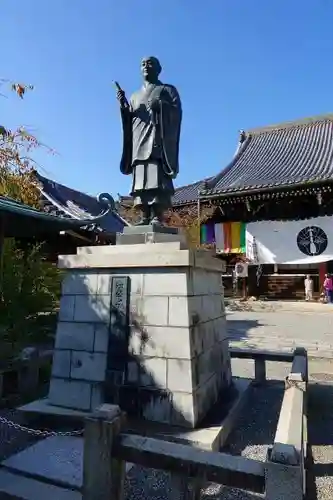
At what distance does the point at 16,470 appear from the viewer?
316cm

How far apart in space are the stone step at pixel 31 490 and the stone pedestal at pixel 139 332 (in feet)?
3.41

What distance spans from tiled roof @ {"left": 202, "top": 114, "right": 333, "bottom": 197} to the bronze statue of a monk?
1230 cm

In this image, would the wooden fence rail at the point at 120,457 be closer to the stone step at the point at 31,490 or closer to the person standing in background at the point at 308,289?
the stone step at the point at 31,490

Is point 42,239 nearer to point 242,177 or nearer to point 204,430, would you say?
point 204,430

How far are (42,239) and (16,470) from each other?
600 centimetres

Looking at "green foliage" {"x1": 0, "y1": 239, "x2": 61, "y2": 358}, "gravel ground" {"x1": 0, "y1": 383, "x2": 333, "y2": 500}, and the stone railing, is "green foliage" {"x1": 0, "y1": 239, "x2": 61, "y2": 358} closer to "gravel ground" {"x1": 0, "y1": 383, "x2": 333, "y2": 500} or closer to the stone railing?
"gravel ground" {"x1": 0, "y1": 383, "x2": 333, "y2": 500}

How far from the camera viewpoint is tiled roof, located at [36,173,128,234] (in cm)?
1404

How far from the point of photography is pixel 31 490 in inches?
113

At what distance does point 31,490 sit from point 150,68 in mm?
4791

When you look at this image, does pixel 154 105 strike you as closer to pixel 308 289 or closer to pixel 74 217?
pixel 74 217

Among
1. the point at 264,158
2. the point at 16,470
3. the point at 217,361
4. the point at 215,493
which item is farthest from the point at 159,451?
the point at 264,158

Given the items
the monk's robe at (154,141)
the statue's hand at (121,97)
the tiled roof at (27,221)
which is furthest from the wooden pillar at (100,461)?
the statue's hand at (121,97)

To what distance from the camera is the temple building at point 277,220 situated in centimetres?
1622

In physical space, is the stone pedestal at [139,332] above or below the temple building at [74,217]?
below
